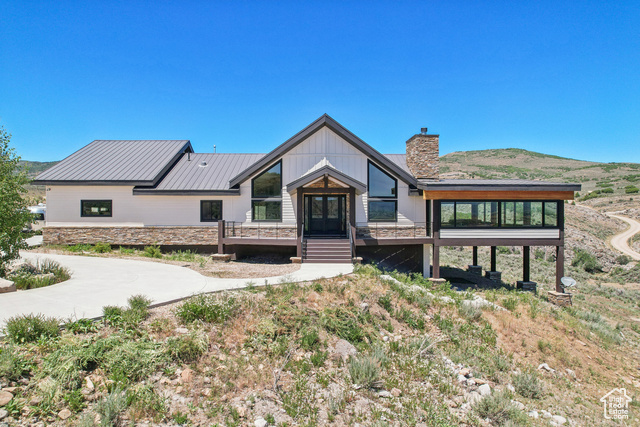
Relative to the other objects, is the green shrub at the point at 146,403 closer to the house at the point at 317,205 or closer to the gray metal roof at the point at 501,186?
the house at the point at 317,205

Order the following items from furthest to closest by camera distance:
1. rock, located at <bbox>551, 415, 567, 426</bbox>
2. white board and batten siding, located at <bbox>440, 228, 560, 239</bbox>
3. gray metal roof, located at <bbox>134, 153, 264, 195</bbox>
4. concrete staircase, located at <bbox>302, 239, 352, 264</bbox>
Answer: gray metal roof, located at <bbox>134, 153, 264, 195</bbox>
white board and batten siding, located at <bbox>440, 228, 560, 239</bbox>
concrete staircase, located at <bbox>302, 239, 352, 264</bbox>
rock, located at <bbox>551, 415, 567, 426</bbox>

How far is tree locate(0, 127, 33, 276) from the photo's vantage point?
984cm

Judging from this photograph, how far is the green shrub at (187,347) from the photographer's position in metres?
6.29

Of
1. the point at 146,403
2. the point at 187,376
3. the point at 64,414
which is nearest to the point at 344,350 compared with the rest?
the point at 187,376

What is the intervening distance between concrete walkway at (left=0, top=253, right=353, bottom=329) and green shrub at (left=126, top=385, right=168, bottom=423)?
258 centimetres

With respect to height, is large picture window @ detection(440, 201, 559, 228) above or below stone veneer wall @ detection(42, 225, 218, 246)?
above

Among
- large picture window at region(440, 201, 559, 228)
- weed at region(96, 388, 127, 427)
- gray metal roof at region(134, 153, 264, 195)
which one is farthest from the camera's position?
gray metal roof at region(134, 153, 264, 195)

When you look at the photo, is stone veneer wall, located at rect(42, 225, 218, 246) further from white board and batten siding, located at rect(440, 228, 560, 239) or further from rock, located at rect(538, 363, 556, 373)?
rock, located at rect(538, 363, 556, 373)

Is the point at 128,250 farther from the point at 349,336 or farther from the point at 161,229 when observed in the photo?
the point at 349,336

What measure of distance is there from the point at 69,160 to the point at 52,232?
4756 mm

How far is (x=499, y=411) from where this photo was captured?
243 inches

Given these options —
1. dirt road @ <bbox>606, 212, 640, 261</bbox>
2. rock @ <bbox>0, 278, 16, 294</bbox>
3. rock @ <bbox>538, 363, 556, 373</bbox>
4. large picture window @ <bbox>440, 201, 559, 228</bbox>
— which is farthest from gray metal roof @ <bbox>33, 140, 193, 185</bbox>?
dirt road @ <bbox>606, 212, 640, 261</bbox>

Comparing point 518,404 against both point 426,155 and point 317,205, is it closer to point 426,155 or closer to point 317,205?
point 317,205

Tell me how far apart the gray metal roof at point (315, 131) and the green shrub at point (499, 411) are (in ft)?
41.4
